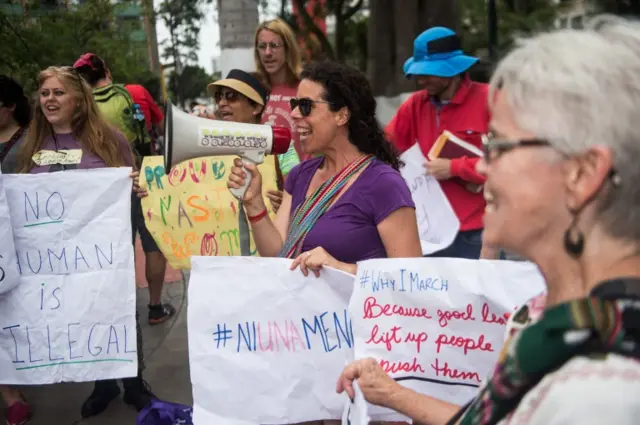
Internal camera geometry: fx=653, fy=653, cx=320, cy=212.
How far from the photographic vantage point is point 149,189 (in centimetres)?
344

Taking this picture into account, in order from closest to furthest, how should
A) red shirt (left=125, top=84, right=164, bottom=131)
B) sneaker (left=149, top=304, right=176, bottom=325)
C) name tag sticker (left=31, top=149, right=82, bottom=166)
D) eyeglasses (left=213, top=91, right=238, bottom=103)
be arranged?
name tag sticker (left=31, top=149, right=82, bottom=166)
eyeglasses (left=213, top=91, right=238, bottom=103)
red shirt (left=125, top=84, right=164, bottom=131)
sneaker (left=149, top=304, right=176, bottom=325)

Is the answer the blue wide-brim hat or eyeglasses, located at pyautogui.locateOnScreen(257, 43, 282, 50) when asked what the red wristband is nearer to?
the blue wide-brim hat

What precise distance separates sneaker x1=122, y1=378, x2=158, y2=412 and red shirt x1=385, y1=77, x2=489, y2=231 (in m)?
1.92

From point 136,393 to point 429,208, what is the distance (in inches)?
75.5

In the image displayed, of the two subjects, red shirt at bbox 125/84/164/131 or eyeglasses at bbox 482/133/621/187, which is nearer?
eyeglasses at bbox 482/133/621/187

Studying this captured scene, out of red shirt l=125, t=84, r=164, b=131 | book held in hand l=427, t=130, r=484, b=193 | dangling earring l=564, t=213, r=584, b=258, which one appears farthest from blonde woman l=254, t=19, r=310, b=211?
dangling earring l=564, t=213, r=584, b=258

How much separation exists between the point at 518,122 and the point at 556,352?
0.39m

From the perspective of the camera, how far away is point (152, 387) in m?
3.95

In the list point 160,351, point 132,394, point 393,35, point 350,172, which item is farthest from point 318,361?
point 393,35

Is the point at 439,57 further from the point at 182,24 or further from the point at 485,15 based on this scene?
the point at 485,15

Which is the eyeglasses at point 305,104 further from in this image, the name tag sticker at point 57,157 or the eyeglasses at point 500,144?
the name tag sticker at point 57,157

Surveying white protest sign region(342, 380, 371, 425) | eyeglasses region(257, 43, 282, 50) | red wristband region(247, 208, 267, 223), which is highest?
eyeglasses region(257, 43, 282, 50)

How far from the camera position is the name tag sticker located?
3.22m

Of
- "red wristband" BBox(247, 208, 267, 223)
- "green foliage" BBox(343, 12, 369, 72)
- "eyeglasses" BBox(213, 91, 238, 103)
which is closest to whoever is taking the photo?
"red wristband" BBox(247, 208, 267, 223)
